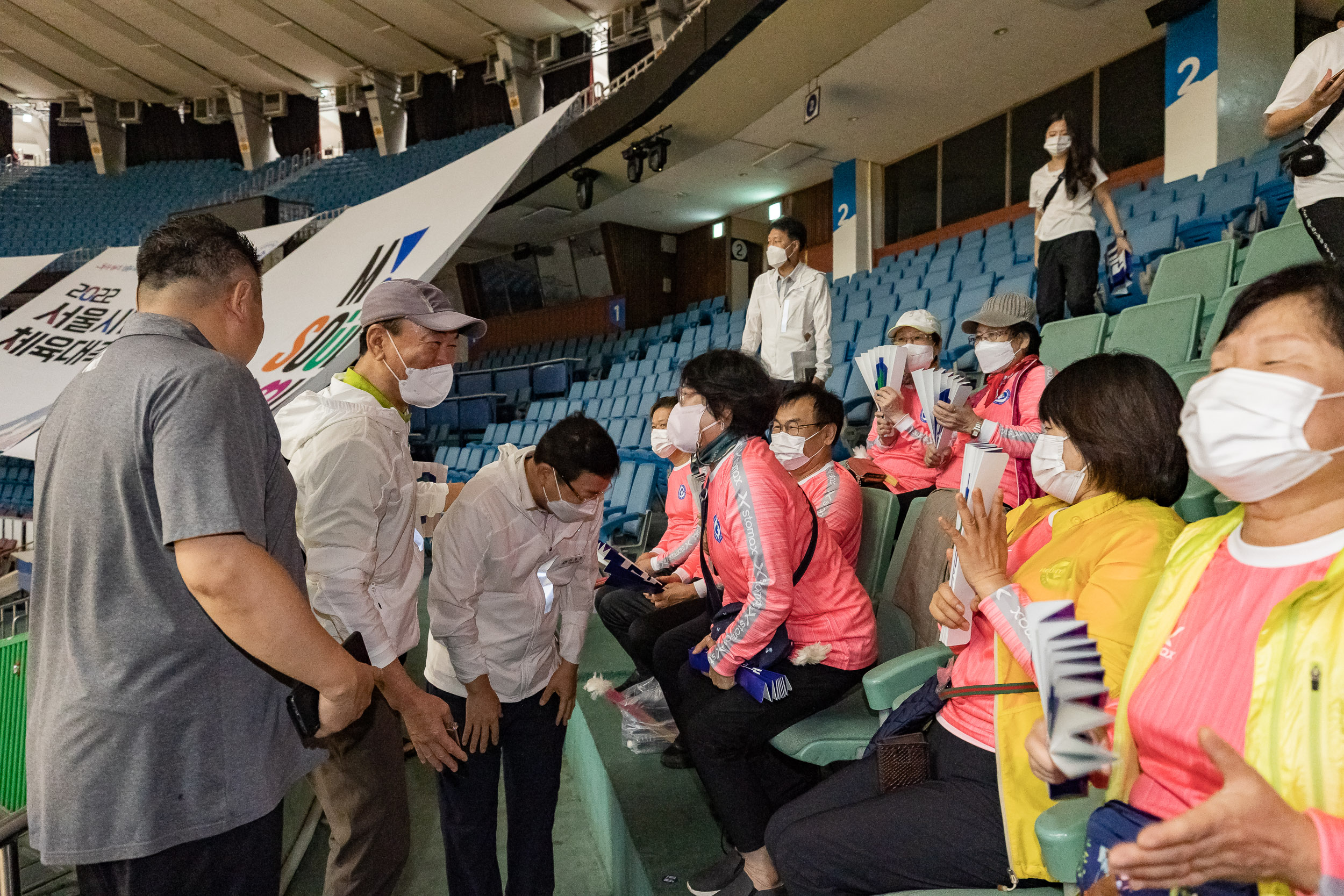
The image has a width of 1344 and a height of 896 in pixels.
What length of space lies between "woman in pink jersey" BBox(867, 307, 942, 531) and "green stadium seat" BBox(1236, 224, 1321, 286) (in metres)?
1.34

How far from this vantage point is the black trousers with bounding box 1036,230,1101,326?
11.5ft

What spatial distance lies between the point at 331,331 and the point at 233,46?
15.4 m

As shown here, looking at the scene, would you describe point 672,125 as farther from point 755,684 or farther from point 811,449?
point 755,684

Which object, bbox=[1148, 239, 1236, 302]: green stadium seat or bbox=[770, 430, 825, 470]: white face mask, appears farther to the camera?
bbox=[1148, 239, 1236, 302]: green stadium seat

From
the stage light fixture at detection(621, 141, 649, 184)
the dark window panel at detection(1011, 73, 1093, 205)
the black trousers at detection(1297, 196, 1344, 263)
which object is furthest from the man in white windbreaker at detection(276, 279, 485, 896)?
the stage light fixture at detection(621, 141, 649, 184)

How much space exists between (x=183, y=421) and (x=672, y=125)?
8.62 m

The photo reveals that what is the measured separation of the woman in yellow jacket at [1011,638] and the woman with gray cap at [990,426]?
50 centimetres

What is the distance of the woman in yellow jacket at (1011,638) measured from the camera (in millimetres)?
1062

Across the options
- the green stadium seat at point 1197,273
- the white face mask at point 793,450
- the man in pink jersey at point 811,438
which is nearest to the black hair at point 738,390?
the man in pink jersey at point 811,438

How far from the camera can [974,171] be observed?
8.74 m

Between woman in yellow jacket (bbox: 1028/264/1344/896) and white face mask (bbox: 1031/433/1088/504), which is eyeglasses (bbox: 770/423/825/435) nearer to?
white face mask (bbox: 1031/433/1088/504)

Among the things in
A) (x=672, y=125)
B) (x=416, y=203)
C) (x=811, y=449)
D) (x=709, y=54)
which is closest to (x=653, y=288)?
(x=672, y=125)

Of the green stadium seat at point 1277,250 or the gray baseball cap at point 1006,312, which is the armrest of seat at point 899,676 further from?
the green stadium seat at point 1277,250

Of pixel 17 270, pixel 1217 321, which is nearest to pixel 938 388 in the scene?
pixel 1217 321
